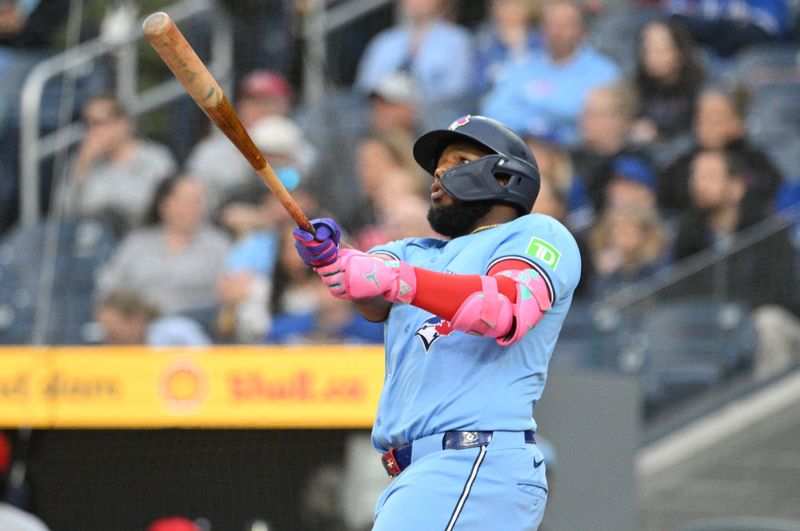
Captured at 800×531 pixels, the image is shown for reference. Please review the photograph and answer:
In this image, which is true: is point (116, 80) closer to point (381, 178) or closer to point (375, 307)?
point (381, 178)

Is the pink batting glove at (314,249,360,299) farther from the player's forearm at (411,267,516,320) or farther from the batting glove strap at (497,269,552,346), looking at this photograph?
the batting glove strap at (497,269,552,346)

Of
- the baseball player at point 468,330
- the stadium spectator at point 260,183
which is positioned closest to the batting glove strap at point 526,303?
the baseball player at point 468,330

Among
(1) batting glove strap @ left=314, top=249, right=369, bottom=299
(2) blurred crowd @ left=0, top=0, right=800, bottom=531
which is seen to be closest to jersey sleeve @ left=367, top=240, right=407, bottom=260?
(1) batting glove strap @ left=314, top=249, right=369, bottom=299

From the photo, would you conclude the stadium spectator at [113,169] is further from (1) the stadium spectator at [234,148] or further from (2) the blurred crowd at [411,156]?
(1) the stadium spectator at [234,148]

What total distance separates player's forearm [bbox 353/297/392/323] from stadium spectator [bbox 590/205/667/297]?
4218 millimetres

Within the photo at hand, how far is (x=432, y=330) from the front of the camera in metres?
3.16

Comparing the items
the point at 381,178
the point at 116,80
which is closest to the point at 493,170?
the point at 381,178

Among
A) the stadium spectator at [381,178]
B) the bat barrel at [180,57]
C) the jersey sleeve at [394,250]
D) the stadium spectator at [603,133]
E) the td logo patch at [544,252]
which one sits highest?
the stadium spectator at [603,133]

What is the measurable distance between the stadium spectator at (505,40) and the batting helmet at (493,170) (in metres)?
5.29

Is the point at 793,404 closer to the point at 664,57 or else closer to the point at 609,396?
the point at 609,396

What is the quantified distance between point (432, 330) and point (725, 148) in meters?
5.01

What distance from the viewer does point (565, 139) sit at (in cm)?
807

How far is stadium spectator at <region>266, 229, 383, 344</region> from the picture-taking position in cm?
677

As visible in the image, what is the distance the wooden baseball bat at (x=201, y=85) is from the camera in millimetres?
2787
